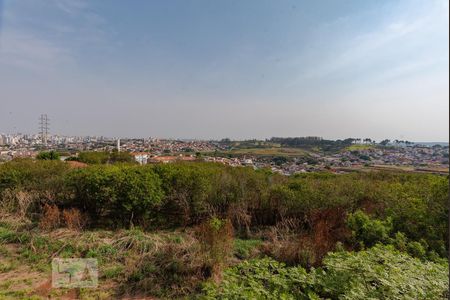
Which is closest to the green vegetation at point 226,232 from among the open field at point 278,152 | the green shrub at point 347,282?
the green shrub at point 347,282

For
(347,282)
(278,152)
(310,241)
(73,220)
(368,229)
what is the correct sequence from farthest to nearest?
(278,152), (73,220), (310,241), (368,229), (347,282)

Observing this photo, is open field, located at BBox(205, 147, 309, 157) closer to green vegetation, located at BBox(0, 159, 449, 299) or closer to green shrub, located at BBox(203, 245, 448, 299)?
green vegetation, located at BBox(0, 159, 449, 299)

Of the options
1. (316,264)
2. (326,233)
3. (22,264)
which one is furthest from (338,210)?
(22,264)

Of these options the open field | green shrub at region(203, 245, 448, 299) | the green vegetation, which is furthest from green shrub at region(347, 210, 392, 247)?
the open field

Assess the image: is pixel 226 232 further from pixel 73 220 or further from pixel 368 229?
pixel 73 220

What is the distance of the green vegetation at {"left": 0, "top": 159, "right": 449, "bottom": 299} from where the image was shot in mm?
2230

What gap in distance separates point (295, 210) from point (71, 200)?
21.4ft

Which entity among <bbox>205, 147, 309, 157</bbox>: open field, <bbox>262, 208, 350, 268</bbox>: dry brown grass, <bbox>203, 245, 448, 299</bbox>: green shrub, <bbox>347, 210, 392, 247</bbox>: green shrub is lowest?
<bbox>262, 208, 350, 268</bbox>: dry brown grass

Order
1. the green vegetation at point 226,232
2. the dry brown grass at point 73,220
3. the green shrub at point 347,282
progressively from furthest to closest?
the dry brown grass at point 73,220
the green vegetation at point 226,232
the green shrub at point 347,282

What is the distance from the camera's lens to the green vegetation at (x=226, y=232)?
2230mm

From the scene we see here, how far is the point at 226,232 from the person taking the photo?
4250 mm

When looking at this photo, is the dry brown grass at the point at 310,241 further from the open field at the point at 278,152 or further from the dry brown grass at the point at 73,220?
the open field at the point at 278,152

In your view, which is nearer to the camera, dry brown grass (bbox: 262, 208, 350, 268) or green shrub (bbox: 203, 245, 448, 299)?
green shrub (bbox: 203, 245, 448, 299)

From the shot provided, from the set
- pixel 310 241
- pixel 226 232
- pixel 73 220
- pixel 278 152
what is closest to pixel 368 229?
pixel 310 241
